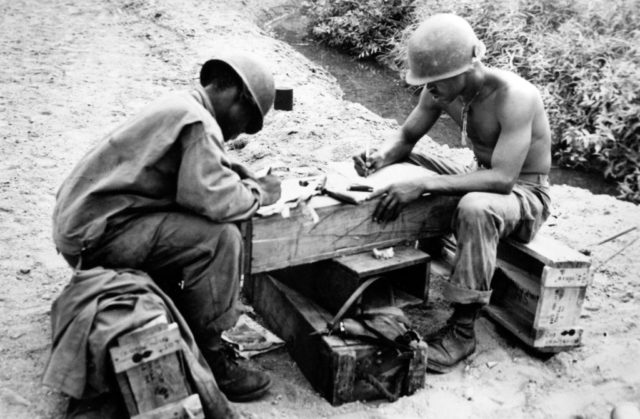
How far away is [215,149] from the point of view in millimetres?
2756

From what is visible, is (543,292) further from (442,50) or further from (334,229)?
(442,50)

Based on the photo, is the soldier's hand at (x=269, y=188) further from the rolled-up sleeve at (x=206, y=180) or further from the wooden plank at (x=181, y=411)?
the wooden plank at (x=181, y=411)

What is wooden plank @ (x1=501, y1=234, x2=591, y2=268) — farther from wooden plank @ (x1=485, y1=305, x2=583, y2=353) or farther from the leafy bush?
the leafy bush

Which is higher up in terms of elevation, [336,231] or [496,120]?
[496,120]

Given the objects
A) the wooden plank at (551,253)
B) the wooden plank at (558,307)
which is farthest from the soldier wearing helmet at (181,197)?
the wooden plank at (558,307)

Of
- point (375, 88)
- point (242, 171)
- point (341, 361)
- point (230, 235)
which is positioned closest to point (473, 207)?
point (341, 361)

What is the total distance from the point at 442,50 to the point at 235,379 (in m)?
1.99

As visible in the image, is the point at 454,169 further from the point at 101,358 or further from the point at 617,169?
the point at 617,169

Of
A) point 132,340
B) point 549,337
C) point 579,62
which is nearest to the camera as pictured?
point 132,340

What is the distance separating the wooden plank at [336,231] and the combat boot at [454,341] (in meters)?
0.50

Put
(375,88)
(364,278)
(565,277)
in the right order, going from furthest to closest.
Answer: (375,88), (565,277), (364,278)

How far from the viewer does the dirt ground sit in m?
3.30

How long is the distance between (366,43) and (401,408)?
8.92 metres

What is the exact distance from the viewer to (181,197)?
2.78 m
